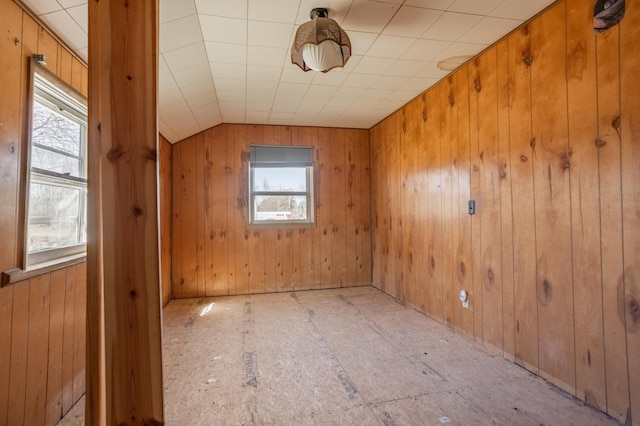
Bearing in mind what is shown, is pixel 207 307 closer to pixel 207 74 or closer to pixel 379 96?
pixel 207 74

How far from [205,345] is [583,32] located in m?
3.43

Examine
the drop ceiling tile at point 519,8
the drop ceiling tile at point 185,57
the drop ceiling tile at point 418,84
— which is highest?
the drop ceiling tile at point 418,84

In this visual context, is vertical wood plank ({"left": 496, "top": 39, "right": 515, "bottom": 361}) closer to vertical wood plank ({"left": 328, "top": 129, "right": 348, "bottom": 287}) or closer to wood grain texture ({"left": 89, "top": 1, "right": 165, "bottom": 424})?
wood grain texture ({"left": 89, "top": 1, "right": 165, "bottom": 424})

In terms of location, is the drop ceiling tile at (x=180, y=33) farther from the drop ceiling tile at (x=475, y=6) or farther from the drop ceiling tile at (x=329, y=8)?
the drop ceiling tile at (x=475, y=6)

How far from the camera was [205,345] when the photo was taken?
8.73 feet

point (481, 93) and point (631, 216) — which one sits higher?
point (481, 93)

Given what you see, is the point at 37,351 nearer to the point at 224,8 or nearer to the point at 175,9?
the point at 175,9

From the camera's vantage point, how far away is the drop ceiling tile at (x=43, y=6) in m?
1.45

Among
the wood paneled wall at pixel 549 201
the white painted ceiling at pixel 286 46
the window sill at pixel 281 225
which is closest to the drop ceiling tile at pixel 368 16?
the white painted ceiling at pixel 286 46

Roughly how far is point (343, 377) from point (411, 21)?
8.09 feet

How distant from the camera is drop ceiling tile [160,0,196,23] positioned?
1.76 metres

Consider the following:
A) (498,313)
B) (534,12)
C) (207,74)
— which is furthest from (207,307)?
(534,12)

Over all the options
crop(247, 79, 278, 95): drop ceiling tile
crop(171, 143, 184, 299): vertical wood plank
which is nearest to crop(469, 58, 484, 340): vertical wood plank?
crop(247, 79, 278, 95): drop ceiling tile

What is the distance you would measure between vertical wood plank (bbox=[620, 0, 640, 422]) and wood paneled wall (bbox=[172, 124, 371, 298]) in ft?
10.7
